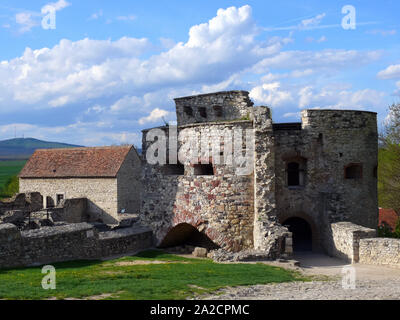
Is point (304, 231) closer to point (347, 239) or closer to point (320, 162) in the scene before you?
point (320, 162)

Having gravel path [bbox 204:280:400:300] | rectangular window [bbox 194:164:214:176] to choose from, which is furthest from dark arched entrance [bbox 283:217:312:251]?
gravel path [bbox 204:280:400:300]

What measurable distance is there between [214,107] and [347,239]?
10437 millimetres

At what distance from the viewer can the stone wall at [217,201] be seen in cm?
1920

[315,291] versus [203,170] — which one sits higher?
[203,170]

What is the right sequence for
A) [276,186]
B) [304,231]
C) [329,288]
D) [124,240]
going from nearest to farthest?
[329,288] → [124,240] → [276,186] → [304,231]

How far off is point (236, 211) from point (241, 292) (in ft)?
25.6

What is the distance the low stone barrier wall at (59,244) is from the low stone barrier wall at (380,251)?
9.95 m

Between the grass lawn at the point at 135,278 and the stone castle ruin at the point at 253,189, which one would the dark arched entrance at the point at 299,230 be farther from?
the grass lawn at the point at 135,278

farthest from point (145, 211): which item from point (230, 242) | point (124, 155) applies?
point (124, 155)

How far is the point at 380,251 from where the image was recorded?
16.7m

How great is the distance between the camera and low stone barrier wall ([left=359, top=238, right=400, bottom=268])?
638 inches

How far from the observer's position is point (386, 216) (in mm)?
32719

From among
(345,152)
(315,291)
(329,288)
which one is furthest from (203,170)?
(315,291)
